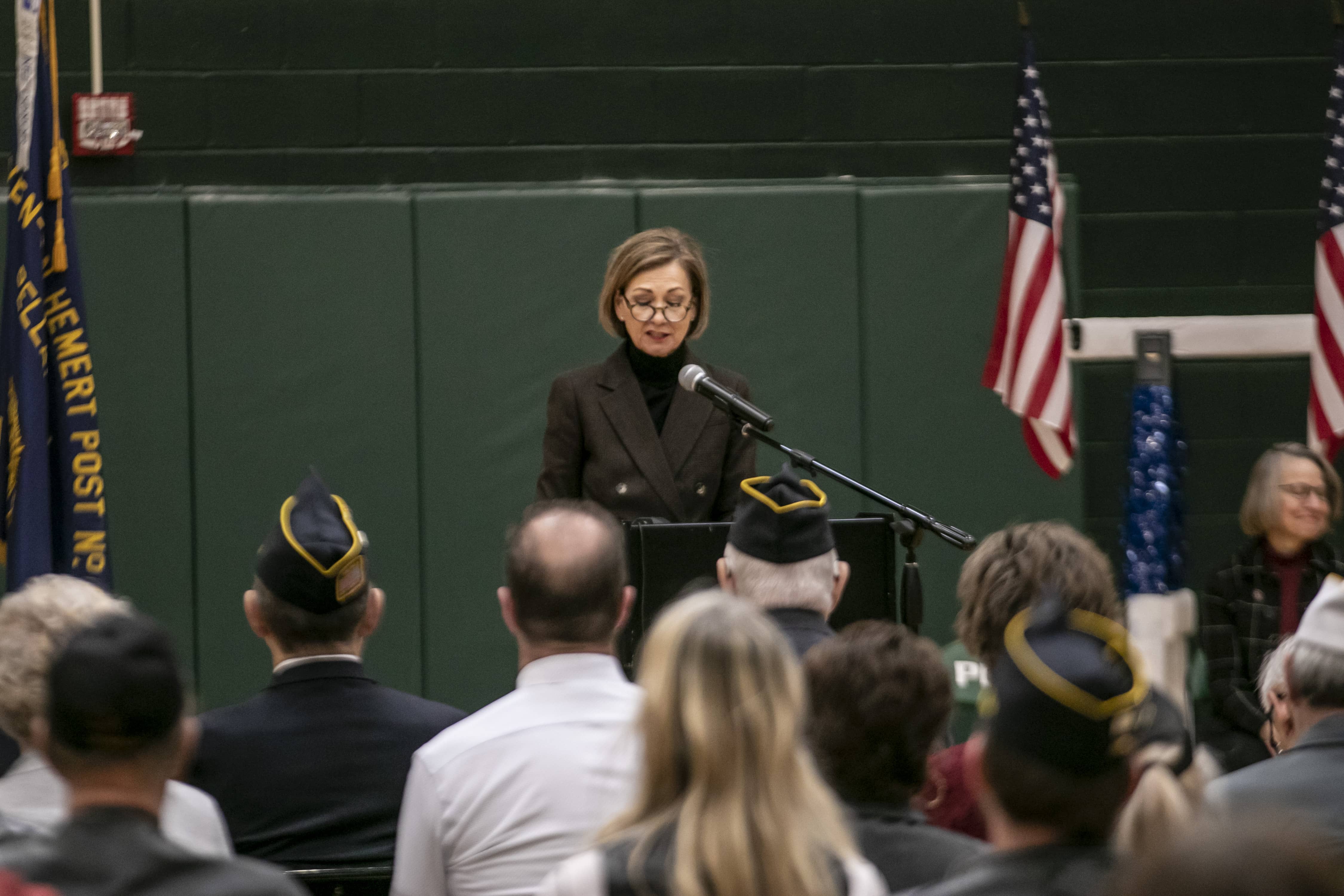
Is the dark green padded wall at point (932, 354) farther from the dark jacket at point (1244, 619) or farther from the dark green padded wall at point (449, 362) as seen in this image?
the dark jacket at point (1244, 619)

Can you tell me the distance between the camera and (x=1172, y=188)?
5.90 metres

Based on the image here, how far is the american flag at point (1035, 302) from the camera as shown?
507 cm

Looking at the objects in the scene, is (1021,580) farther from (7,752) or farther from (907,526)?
(7,752)

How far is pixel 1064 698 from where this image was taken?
142cm

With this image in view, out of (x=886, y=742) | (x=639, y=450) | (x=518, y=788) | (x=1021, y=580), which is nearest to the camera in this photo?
A: (x=886, y=742)

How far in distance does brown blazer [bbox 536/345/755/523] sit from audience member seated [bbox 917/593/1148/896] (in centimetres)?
234

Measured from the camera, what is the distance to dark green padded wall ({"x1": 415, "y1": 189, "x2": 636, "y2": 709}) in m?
5.49

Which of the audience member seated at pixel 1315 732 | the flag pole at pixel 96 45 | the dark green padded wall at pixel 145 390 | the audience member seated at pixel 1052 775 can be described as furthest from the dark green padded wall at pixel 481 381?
the audience member seated at pixel 1052 775

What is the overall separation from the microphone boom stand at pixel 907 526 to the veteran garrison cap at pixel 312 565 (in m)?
1.07

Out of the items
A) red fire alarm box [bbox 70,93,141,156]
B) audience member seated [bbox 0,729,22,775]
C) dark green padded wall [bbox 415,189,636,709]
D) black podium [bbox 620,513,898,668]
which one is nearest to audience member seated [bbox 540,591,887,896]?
audience member seated [bbox 0,729,22,775]

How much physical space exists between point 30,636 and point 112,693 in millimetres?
751

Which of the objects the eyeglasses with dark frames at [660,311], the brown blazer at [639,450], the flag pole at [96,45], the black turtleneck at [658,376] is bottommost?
the brown blazer at [639,450]

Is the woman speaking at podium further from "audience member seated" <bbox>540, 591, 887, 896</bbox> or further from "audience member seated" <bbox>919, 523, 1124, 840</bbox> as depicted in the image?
"audience member seated" <bbox>540, 591, 887, 896</bbox>

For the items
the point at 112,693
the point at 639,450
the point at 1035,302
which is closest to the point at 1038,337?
the point at 1035,302
